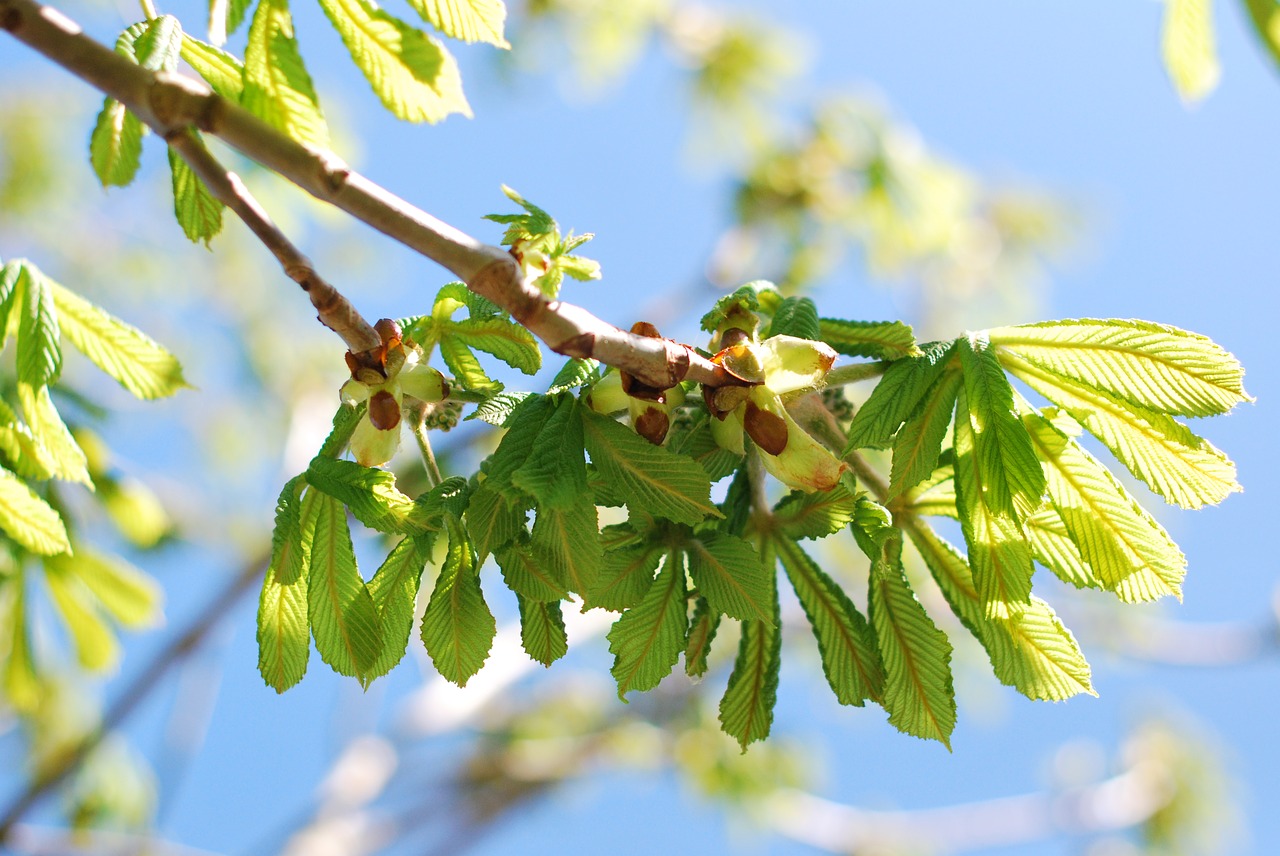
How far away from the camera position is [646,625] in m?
1.11

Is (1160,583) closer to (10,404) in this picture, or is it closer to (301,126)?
(301,126)

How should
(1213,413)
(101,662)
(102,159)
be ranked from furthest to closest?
(101,662) < (102,159) < (1213,413)

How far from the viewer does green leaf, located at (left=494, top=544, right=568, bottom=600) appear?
1.04 m

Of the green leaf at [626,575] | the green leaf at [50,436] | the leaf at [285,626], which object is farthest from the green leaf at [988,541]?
the green leaf at [50,436]

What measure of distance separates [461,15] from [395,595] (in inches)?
25.1

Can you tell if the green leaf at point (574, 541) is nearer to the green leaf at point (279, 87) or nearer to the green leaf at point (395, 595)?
the green leaf at point (395, 595)

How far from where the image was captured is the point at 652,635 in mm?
1112

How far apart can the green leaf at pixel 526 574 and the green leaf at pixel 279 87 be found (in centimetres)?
48

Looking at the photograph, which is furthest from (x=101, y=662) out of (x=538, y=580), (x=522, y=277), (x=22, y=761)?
(x=22, y=761)

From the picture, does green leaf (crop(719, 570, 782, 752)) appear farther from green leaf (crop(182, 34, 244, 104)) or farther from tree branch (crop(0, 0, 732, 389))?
green leaf (crop(182, 34, 244, 104))

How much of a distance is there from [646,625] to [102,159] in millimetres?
944

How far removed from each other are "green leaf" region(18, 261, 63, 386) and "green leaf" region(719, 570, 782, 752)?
3.18 feet

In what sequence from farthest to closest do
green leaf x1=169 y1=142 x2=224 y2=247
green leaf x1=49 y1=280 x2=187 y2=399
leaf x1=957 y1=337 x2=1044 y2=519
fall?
green leaf x1=49 y1=280 x2=187 y2=399, green leaf x1=169 y1=142 x2=224 y2=247, leaf x1=957 y1=337 x2=1044 y2=519

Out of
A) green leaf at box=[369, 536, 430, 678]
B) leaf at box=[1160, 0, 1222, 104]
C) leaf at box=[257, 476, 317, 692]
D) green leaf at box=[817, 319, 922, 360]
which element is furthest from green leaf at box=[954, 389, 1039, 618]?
leaf at box=[1160, 0, 1222, 104]
